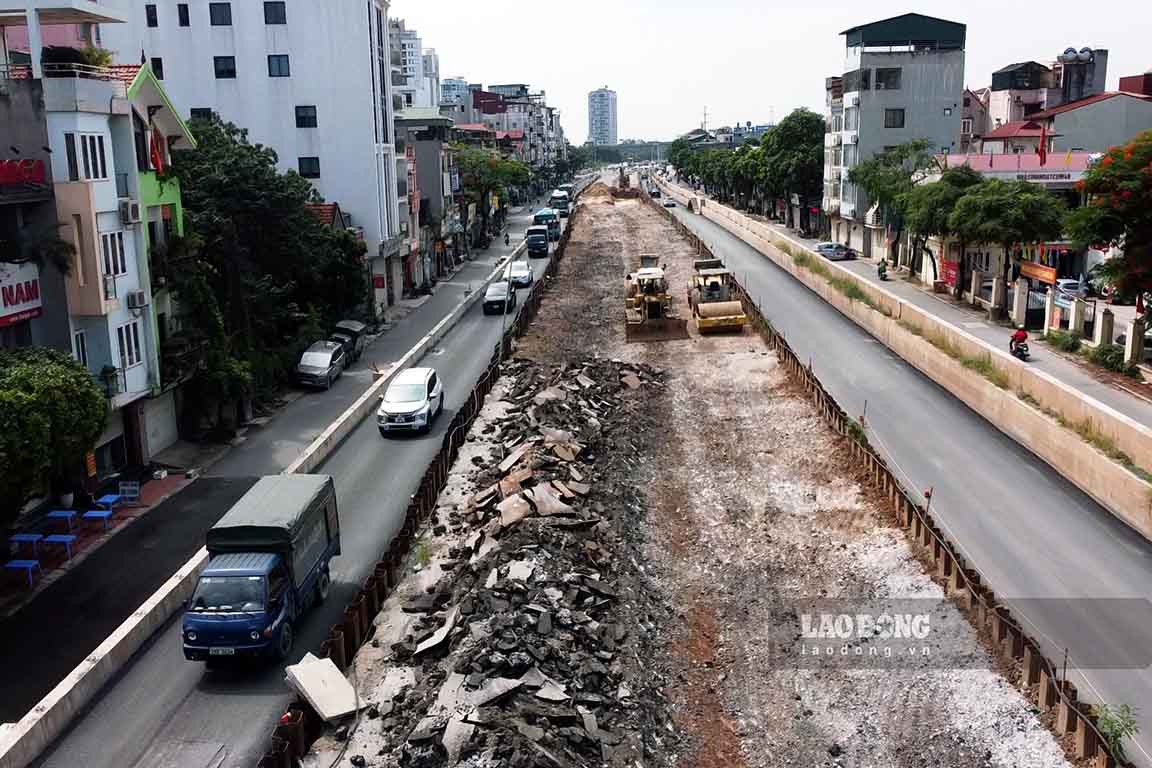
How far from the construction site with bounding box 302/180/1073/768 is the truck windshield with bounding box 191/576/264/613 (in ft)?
7.87

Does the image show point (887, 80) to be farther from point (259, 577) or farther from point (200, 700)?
point (200, 700)

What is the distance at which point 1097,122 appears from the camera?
7919cm

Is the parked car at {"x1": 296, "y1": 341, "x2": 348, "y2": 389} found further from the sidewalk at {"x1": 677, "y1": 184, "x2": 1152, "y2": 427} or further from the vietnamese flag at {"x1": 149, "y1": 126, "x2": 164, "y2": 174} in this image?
the sidewalk at {"x1": 677, "y1": 184, "x2": 1152, "y2": 427}

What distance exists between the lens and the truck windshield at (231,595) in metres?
20.4

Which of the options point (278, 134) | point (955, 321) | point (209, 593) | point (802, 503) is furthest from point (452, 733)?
point (278, 134)

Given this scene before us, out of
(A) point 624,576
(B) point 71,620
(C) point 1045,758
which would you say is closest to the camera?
(C) point 1045,758

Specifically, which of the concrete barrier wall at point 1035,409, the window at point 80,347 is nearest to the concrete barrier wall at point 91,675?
the window at point 80,347

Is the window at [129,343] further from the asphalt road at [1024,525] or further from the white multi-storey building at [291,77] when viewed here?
the white multi-storey building at [291,77]

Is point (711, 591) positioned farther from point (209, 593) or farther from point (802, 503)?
point (209, 593)

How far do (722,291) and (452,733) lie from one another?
45892mm

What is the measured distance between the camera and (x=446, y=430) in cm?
3834

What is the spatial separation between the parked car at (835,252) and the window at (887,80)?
41.2 feet

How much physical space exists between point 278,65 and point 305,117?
3.40m

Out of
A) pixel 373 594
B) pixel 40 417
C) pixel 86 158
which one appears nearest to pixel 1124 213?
pixel 373 594
